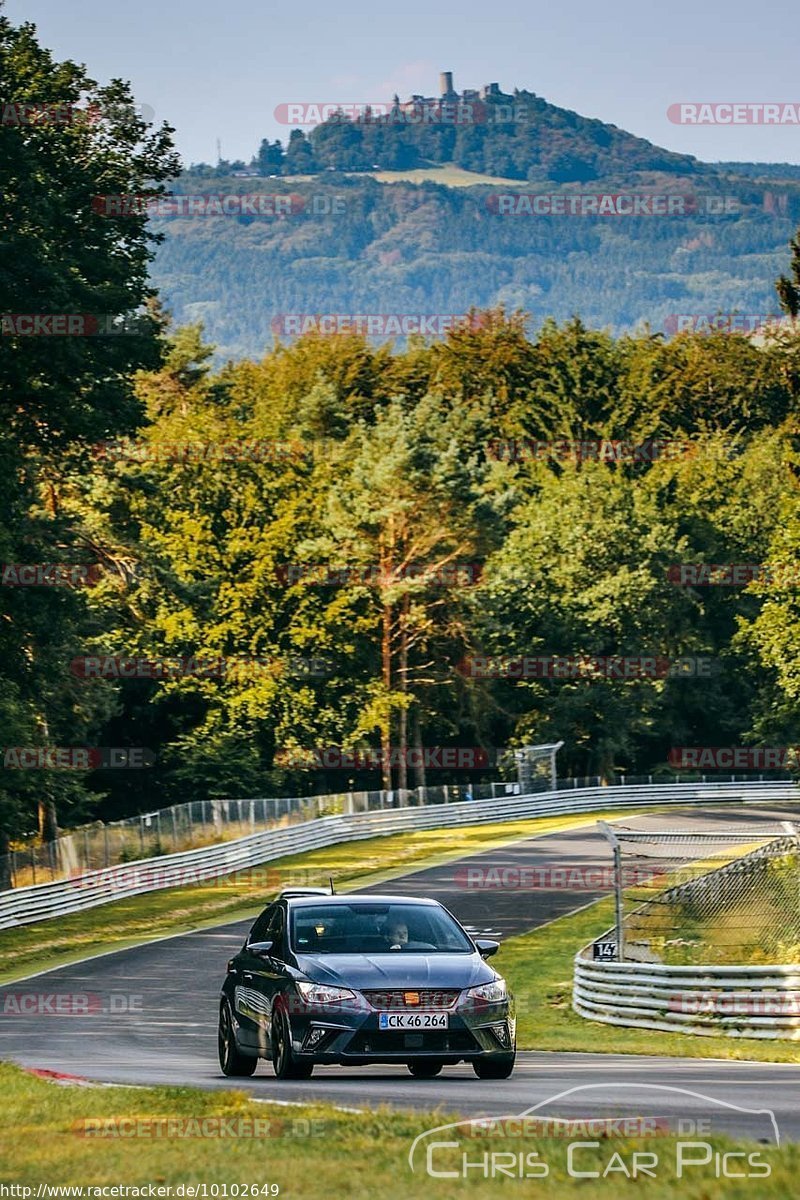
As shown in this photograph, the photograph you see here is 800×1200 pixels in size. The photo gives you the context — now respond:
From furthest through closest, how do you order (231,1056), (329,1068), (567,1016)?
(567,1016)
(329,1068)
(231,1056)

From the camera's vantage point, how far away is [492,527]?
8588 centimetres

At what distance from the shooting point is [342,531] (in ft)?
256

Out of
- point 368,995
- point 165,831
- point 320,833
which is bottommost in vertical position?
point 320,833

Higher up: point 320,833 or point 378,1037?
point 378,1037

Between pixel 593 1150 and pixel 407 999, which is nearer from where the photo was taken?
pixel 593 1150

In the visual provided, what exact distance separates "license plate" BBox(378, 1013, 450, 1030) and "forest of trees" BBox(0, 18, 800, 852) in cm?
2513

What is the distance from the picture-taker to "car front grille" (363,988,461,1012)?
14070 millimetres

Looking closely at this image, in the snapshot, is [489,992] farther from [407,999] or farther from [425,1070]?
[425,1070]

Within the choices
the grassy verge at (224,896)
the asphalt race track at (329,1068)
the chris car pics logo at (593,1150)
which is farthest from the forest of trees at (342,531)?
the chris car pics logo at (593,1150)

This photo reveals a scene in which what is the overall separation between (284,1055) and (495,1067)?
161 cm

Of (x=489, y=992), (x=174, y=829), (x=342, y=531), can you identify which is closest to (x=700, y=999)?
(x=489, y=992)

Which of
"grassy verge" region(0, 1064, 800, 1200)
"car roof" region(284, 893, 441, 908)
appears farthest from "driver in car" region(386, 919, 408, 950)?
"grassy verge" region(0, 1064, 800, 1200)

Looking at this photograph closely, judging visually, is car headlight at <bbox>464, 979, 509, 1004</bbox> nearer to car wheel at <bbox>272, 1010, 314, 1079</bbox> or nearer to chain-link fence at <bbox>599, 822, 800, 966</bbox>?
car wheel at <bbox>272, 1010, 314, 1079</bbox>

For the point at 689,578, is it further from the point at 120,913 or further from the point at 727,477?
the point at 120,913
